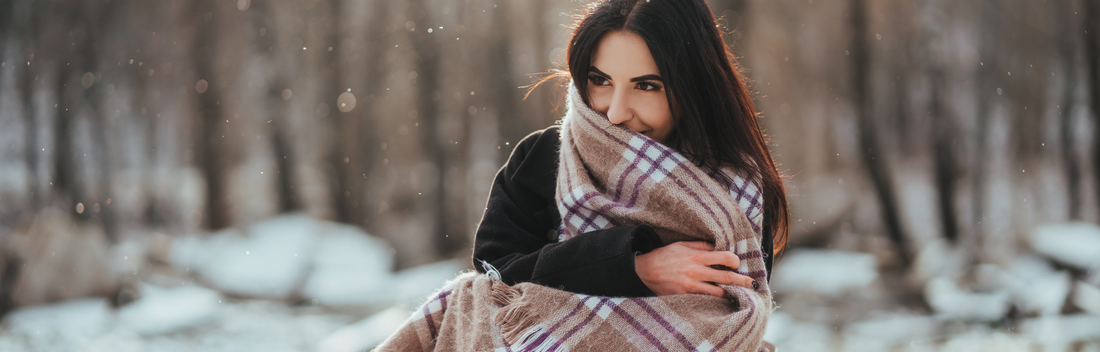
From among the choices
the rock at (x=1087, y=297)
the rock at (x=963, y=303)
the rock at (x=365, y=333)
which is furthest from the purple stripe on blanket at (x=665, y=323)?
the rock at (x=1087, y=297)

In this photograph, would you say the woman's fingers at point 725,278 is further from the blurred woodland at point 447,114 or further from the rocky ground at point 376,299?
the blurred woodland at point 447,114

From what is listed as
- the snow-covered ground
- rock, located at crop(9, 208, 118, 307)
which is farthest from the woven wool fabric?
rock, located at crop(9, 208, 118, 307)

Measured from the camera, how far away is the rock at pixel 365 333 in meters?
2.09

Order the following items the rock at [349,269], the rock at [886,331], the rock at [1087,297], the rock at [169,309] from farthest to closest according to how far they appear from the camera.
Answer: the rock at [349,269] < the rock at [169,309] < the rock at [1087,297] < the rock at [886,331]

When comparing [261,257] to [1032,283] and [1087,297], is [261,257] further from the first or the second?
[1087,297]

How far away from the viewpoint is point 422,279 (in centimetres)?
241

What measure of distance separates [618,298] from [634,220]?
108 mm

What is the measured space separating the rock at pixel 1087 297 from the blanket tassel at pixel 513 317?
2.69 m

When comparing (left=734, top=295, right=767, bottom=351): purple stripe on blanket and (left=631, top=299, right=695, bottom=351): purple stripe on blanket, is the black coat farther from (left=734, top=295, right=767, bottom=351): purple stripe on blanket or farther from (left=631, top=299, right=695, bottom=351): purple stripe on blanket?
(left=734, top=295, right=767, bottom=351): purple stripe on blanket

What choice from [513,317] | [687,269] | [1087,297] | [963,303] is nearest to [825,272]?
[963,303]

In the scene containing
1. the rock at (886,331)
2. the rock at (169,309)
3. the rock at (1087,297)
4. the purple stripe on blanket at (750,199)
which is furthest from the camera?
the rock at (169,309)

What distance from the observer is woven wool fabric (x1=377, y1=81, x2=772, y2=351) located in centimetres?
66

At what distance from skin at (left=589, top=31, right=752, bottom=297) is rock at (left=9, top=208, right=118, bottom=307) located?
2.82 meters

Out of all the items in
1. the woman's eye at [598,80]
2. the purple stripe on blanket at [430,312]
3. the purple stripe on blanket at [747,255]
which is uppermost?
the woman's eye at [598,80]
